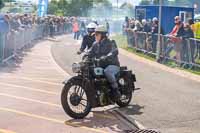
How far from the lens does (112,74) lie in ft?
32.5

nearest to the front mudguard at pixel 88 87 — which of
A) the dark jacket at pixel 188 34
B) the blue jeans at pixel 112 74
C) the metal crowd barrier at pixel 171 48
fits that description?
the blue jeans at pixel 112 74

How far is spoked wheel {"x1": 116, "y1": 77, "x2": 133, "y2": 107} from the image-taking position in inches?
417

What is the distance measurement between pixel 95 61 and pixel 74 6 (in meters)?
74.3

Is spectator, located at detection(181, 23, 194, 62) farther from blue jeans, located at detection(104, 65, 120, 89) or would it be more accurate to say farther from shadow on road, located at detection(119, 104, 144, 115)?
blue jeans, located at detection(104, 65, 120, 89)

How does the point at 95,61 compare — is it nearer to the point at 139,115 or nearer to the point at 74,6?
the point at 139,115

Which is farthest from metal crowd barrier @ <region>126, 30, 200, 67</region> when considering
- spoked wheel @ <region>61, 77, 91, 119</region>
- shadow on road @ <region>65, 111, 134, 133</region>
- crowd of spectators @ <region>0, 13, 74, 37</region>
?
spoked wheel @ <region>61, 77, 91, 119</region>

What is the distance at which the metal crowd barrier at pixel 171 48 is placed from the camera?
1700 cm

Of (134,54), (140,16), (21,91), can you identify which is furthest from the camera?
(140,16)

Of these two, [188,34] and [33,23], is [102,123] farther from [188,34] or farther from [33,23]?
[33,23]

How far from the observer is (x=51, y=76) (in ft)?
51.4

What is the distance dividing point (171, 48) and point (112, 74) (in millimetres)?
9359

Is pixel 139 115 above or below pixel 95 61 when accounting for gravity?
below

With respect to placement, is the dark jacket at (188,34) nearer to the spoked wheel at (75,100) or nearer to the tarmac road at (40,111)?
the tarmac road at (40,111)

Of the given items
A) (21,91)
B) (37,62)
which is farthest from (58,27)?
(21,91)
